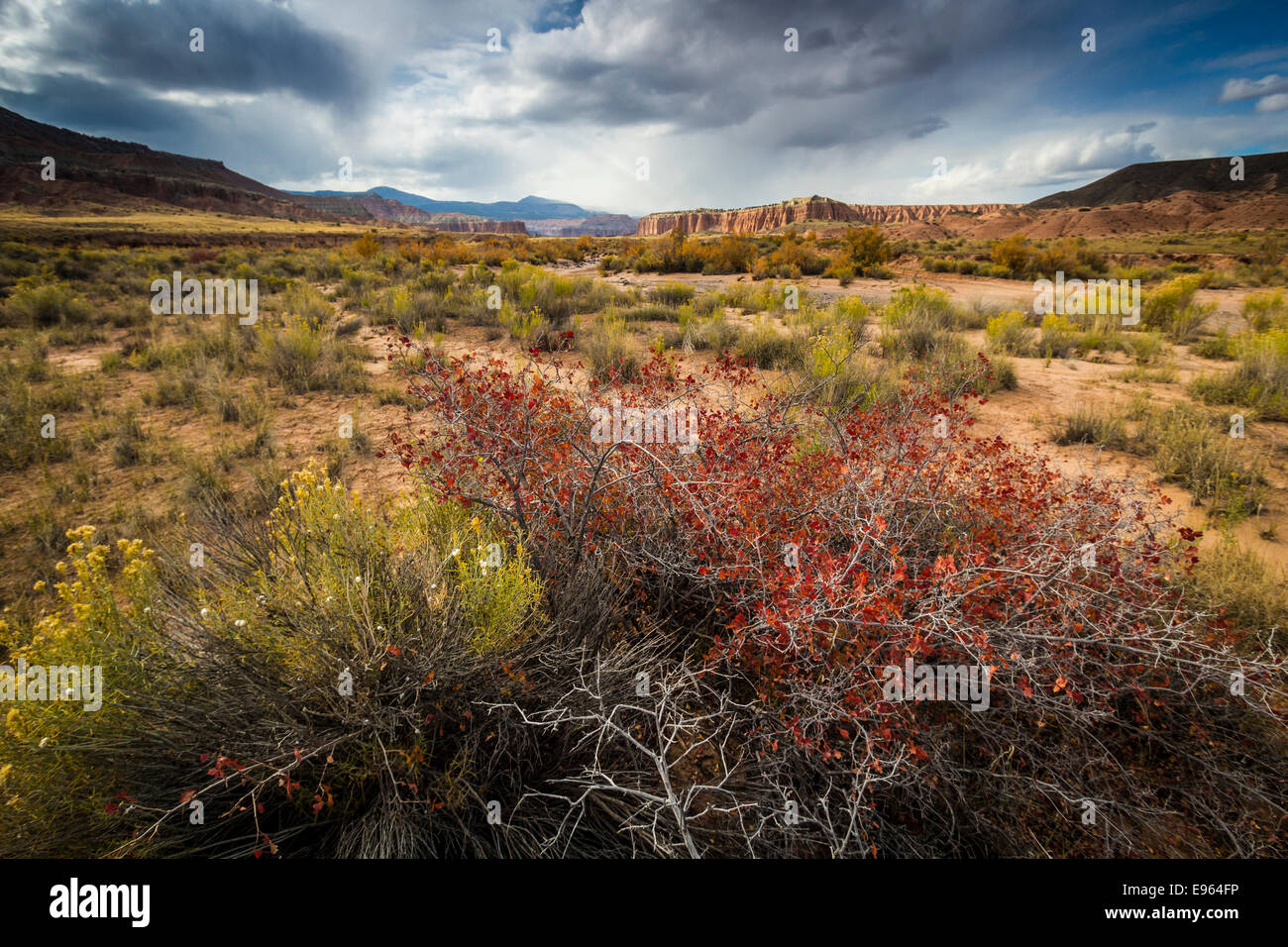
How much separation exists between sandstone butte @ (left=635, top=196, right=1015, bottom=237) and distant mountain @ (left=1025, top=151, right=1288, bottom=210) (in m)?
14.7

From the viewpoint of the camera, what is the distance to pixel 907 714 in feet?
7.41

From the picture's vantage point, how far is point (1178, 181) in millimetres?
53156

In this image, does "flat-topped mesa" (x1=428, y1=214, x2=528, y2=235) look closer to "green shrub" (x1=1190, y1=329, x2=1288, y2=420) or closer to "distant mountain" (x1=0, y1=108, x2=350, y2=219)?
"distant mountain" (x1=0, y1=108, x2=350, y2=219)

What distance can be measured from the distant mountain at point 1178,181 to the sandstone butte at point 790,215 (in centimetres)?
1465

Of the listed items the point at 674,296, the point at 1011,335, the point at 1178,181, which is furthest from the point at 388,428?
the point at 1178,181

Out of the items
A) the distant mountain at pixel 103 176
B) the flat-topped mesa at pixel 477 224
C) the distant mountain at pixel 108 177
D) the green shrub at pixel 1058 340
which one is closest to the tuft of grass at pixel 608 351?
the green shrub at pixel 1058 340

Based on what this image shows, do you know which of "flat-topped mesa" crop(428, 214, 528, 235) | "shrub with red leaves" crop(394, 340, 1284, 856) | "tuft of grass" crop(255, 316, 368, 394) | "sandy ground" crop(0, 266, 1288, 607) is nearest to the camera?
"shrub with red leaves" crop(394, 340, 1284, 856)

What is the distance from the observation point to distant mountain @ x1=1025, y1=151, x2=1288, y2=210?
46.8 metres

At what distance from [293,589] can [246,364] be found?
26.4 feet

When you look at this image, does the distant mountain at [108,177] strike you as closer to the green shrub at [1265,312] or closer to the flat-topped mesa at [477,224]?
the flat-topped mesa at [477,224]

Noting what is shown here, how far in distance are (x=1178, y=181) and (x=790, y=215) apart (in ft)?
151

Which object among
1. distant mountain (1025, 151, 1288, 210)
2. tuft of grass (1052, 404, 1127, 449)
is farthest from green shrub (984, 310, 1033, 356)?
distant mountain (1025, 151, 1288, 210)

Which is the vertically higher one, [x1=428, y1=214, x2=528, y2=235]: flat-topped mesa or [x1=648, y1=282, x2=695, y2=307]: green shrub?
[x1=428, y1=214, x2=528, y2=235]: flat-topped mesa

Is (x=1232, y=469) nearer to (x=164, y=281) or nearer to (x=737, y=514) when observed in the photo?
(x=737, y=514)
